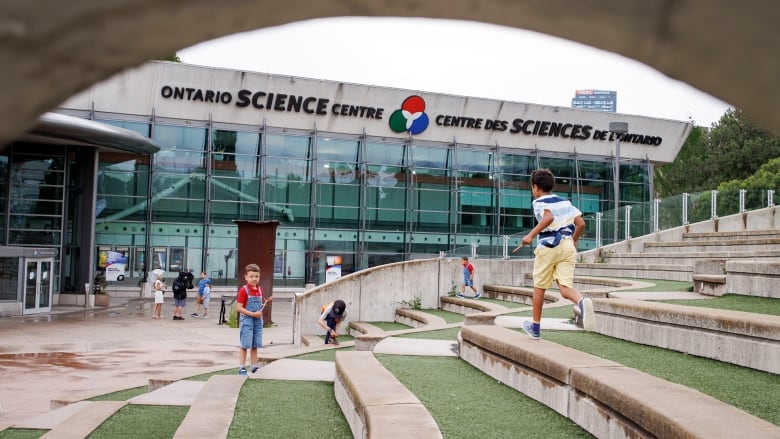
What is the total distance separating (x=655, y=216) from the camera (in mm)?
23281

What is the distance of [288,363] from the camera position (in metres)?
9.80

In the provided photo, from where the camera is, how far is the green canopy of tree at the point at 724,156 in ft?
194

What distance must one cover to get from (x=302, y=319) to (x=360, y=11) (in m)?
16.2

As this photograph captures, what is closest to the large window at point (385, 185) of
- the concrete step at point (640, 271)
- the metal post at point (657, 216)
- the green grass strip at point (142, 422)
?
the metal post at point (657, 216)

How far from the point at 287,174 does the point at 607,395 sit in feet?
108

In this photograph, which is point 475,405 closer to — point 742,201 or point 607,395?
point 607,395

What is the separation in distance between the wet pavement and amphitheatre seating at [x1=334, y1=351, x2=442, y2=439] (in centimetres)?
393

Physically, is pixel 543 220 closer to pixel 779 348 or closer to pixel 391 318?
pixel 779 348

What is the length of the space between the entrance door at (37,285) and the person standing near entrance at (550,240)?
23474 millimetres

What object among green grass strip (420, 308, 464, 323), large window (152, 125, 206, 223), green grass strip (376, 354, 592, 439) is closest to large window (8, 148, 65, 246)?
large window (152, 125, 206, 223)

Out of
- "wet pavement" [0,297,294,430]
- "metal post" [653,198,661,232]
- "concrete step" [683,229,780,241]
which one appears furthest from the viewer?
"metal post" [653,198,661,232]

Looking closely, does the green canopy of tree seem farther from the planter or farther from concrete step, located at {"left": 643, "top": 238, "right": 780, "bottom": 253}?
the planter

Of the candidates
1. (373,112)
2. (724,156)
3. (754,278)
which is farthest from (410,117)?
(724,156)

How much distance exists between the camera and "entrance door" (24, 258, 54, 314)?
26.0 metres
